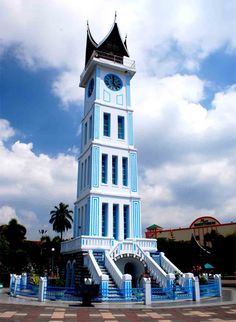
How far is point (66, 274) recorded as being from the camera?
2808 cm

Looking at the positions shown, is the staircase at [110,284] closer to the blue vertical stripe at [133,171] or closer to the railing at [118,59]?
the blue vertical stripe at [133,171]

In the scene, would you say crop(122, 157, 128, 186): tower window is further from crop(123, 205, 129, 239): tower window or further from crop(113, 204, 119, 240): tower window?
crop(113, 204, 119, 240): tower window

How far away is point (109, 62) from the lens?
33094mm

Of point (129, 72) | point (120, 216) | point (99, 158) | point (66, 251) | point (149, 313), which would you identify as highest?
point (129, 72)

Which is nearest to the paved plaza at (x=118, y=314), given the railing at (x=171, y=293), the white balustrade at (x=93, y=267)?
the railing at (x=171, y=293)

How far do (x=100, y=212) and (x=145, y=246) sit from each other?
4563 mm

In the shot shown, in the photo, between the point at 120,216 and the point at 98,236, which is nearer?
the point at 98,236

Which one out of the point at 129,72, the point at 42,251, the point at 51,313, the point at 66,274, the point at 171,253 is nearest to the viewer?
the point at 51,313

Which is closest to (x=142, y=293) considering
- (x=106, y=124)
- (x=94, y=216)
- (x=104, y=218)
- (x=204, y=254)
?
(x=94, y=216)

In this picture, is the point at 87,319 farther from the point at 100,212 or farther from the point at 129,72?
the point at 129,72

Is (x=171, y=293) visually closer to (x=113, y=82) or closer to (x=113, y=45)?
(x=113, y=82)

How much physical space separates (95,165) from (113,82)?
31.7 ft

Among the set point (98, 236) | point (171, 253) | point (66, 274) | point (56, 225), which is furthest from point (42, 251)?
point (98, 236)

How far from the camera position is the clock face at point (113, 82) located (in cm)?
3319
